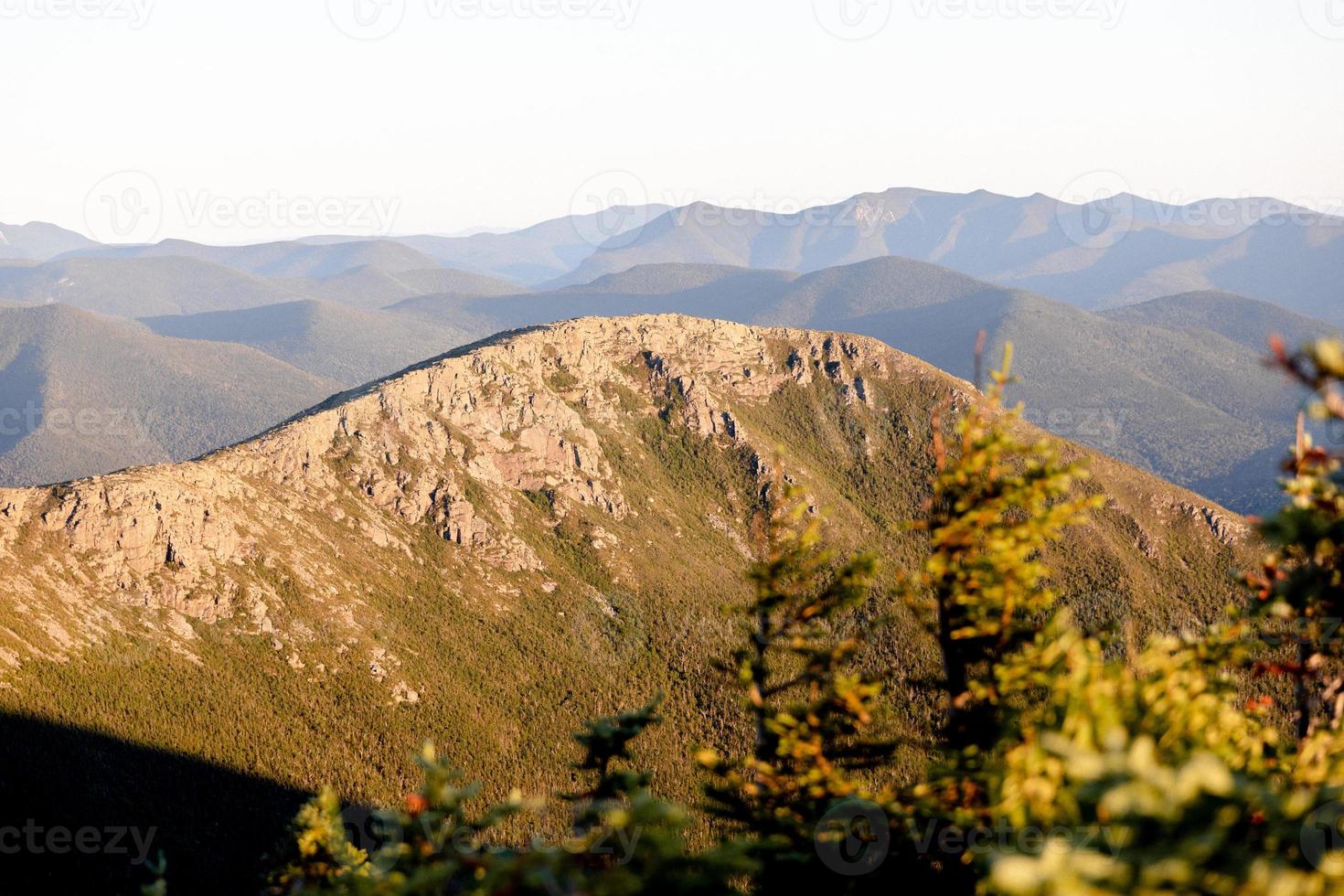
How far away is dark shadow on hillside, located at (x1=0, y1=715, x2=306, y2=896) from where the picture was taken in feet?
324

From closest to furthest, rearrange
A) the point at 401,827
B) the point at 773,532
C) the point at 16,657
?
the point at 401,827, the point at 773,532, the point at 16,657

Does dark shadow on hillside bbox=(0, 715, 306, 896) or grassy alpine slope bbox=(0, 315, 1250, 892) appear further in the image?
grassy alpine slope bbox=(0, 315, 1250, 892)

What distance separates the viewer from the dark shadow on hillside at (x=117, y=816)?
Result: 98875 millimetres

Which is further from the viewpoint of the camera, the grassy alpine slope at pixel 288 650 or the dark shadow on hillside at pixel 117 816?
the grassy alpine slope at pixel 288 650

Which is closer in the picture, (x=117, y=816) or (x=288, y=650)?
(x=117, y=816)

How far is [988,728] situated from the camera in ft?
67.5

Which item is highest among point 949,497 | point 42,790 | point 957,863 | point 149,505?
point 949,497

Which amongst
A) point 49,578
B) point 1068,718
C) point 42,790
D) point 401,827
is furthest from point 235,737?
point 1068,718

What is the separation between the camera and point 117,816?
108 meters

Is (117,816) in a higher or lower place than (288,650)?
lower

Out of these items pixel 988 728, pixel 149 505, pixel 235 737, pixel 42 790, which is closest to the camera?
pixel 988 728

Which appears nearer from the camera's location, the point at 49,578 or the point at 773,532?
the point at 773,532

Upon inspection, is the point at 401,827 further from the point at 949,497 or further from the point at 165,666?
the point at 165,666

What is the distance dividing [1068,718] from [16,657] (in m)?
151
